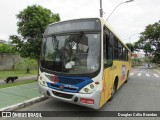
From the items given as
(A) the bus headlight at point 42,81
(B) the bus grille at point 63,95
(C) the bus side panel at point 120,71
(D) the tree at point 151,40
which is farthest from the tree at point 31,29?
(D) the tree at point 151,40

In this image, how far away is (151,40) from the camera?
54688mm

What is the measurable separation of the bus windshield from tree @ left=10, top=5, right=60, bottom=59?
6.79 metres

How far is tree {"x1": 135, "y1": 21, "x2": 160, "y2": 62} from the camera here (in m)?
52.8

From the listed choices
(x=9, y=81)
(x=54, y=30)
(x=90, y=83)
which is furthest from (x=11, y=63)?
(x=90, y=83)

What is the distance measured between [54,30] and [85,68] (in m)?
1.94

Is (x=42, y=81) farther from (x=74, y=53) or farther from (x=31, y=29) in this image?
(x=31, y=29)

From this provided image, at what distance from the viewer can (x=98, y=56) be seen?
5855 millimetres

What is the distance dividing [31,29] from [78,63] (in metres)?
7.94

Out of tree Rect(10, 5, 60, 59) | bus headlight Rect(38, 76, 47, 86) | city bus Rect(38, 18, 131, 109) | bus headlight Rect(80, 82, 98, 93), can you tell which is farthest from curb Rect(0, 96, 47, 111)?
tree Rect(10, 5, 60, 59)

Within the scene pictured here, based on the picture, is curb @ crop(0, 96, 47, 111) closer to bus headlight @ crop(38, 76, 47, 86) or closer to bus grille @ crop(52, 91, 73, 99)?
bus headlight @ crop(38, 76, 47, 86)

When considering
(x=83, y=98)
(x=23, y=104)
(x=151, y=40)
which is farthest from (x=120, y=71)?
(x=151, y=40)

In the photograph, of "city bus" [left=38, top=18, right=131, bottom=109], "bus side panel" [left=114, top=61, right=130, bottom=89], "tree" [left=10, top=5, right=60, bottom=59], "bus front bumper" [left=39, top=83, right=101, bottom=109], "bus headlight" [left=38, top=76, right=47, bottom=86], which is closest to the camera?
"bus front bumper" [left=39, top=83, right=101, bottom=109]

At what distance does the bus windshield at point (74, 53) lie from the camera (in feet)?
19.4

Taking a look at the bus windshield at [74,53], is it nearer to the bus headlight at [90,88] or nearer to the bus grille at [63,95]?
the bus headlight at [90,88]
